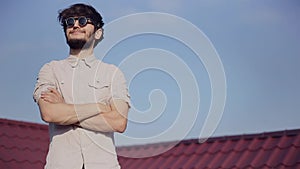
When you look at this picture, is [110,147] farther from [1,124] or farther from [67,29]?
[1,124]

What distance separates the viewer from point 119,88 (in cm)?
236

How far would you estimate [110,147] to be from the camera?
231 cm

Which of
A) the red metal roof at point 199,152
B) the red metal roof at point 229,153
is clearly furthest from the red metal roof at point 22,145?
the red metal roof at point 229,153

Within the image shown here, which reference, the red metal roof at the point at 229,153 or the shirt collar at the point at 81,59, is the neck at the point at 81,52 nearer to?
the shirt collar at the point at 81,59

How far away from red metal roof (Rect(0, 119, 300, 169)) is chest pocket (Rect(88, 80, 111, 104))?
3519mm

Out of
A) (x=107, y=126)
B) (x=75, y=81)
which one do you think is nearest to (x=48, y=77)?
(x=75, y=81)

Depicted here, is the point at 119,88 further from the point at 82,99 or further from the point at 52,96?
the point at 52,96

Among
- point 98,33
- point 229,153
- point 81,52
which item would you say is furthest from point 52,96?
point 229,153

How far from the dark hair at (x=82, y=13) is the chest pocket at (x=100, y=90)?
0.18 m

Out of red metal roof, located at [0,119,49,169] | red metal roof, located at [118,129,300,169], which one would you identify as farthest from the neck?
red metal roof, located at [0,119,49,169]

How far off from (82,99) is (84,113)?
8 cm

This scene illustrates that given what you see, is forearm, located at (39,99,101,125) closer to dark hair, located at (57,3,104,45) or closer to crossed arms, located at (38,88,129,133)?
crossed arms, located at (38,88,129,133)

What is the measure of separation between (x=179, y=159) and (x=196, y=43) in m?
4.58

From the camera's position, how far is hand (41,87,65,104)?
230cm
